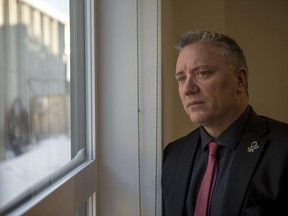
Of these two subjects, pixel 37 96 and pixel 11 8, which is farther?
pixel 37 96

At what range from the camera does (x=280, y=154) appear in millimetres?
1029

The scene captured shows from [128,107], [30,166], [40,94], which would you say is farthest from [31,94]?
[128,107]

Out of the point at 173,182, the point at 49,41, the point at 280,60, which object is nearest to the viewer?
the point at 49,41

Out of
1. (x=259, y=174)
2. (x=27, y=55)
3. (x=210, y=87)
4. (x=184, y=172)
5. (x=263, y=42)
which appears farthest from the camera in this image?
(x=263, y=42)

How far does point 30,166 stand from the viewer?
34.0 inches

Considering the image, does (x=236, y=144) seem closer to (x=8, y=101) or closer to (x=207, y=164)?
(x=207, y=164)

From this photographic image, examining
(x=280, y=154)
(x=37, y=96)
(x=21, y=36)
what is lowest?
(x=280, y=154)

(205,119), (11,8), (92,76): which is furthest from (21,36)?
(205,119)

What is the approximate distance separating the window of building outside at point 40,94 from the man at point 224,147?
449 mm

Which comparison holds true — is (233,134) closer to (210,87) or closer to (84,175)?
(210,87)

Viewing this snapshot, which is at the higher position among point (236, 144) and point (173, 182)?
point (236, 144)

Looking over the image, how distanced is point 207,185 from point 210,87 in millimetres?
382

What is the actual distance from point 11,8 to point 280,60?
7.07 feet

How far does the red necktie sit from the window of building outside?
52 centimetres
